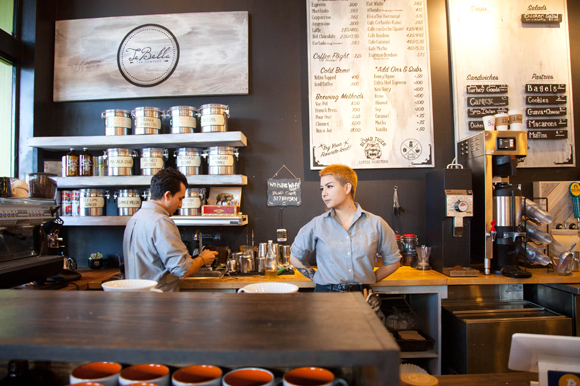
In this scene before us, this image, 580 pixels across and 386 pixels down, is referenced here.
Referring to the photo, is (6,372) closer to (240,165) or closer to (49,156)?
(240,165)

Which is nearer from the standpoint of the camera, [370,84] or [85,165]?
[85,165]

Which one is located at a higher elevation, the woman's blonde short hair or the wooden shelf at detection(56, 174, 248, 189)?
the wooden shelf at detection(56, 174, 248, 189)

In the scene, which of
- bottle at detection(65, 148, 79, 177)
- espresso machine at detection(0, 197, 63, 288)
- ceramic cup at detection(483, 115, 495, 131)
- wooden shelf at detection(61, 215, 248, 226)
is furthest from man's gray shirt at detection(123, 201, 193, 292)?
ceramic cup at detection(483, 115, 495, 131)

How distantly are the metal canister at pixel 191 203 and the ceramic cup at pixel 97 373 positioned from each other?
2.12m

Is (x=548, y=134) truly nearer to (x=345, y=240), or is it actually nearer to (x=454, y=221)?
(x=454, y=221)

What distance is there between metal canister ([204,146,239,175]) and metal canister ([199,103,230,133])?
0.17 metres

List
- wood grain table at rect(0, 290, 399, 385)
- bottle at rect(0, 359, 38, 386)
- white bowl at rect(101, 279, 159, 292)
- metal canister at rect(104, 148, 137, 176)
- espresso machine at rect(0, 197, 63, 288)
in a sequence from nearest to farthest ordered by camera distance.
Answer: wood grain table at rect(0, 290, 399, 385) < bottle at rect(0, 359, 38, 386) < white bowl at rect(101, 279, 159, 292) < espresso machine at rect(0, 197, 63, 288) < metal canister at rect(104, 148, 137, 176)

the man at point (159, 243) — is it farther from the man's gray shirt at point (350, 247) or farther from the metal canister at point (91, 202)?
the metal canister at point (91, 202)

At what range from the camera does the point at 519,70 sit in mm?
3225

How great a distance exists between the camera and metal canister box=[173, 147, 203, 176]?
2.92 metres

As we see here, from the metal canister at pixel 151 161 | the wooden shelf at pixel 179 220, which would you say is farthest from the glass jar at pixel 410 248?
Answer: the metal canister at pixel 151 161

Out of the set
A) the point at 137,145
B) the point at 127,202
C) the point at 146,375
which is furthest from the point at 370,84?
the point at 146,375

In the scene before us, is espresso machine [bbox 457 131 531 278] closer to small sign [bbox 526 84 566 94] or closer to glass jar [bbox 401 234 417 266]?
glass jar [bbox 401 234 417 266]

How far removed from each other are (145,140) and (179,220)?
0.73 meters
